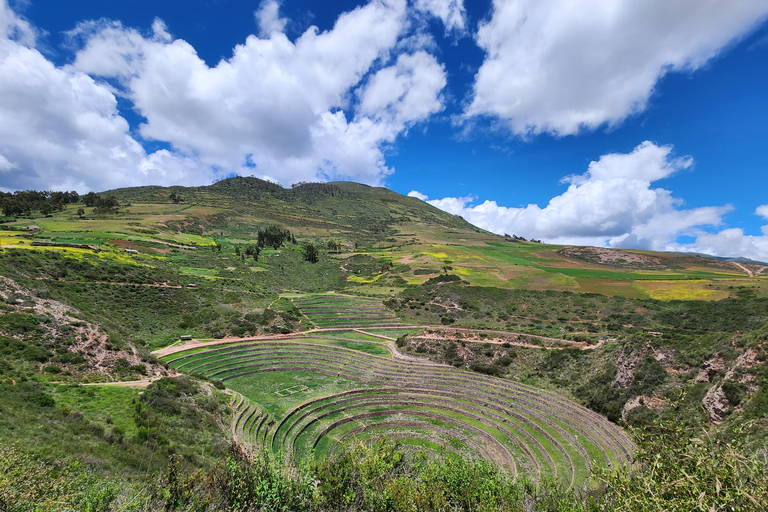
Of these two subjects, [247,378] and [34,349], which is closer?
[34,349]

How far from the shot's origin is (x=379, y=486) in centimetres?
1102

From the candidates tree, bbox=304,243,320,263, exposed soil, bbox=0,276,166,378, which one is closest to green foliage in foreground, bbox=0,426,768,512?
exposed soil, bbox=0,276,166,378

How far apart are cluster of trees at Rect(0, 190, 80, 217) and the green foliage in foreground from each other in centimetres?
11311

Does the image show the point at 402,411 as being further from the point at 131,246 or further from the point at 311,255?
the point at 311,255

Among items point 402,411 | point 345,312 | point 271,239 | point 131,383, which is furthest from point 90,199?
point 402,411

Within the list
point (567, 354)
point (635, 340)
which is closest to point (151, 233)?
point (567, 354)

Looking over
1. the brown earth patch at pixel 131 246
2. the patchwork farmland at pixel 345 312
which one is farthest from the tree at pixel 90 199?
the patchwork farmland at pixel 345 312

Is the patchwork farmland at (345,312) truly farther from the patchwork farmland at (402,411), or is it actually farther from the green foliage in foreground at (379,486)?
the green foliage in foreground at (379,486)

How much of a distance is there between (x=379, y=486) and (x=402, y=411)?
14.3 metres

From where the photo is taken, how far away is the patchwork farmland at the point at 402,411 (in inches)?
774

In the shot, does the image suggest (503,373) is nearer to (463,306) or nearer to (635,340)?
(635,340)

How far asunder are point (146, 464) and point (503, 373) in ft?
94.3

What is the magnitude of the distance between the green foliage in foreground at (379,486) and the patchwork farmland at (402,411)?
22.9 ft

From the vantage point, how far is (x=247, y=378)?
96.8 ft
